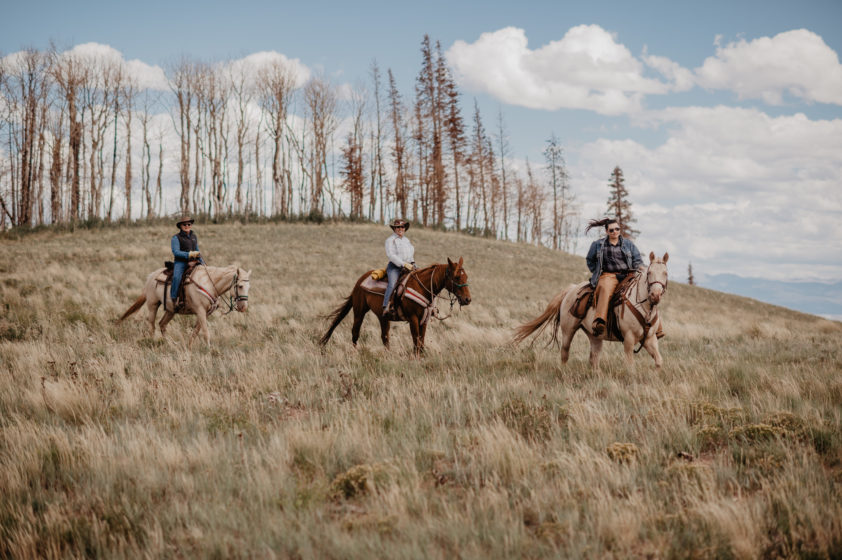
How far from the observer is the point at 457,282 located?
27.4ft

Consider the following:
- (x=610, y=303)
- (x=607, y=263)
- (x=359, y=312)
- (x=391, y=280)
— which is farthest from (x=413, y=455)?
(x=359, y=312)

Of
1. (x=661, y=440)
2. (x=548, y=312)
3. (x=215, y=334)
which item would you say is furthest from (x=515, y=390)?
(x=215, y=334)

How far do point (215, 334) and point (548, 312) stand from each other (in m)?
8.16

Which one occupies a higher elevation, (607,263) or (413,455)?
(607,263)

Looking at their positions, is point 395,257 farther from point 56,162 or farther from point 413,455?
point 56,162

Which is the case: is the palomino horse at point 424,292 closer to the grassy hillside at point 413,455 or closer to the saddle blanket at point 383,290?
the saddle blanket at point 383,290

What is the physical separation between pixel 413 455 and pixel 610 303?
4.75m

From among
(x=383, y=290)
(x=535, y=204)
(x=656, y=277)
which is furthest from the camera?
(x=535, y=204)

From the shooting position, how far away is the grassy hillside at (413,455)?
304cm

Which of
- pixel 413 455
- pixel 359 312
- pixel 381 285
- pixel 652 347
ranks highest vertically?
pixel 381 285

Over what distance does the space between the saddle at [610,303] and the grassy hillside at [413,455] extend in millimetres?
697

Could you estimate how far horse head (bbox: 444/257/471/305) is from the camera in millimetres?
8211

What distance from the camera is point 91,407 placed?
5.55 m

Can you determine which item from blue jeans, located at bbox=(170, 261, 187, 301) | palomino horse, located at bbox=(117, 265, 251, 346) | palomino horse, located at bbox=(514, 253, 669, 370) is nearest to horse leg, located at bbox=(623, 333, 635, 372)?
palomino horse, located at bbox=(514, 253, 669, 370)
